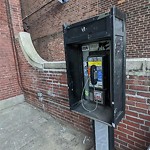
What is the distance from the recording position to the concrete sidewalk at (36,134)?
2.19m

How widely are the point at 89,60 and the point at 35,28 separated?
8437 millimetres

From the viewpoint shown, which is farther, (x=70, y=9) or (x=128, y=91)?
(x=70, y=9)

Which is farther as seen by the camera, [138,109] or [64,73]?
[64,73]

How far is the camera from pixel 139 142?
168 cm

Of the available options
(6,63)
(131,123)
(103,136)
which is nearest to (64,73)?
(103,136)

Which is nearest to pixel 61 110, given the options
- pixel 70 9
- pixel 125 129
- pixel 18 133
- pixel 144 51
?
pixel 18 133

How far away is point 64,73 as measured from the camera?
2.44 metres

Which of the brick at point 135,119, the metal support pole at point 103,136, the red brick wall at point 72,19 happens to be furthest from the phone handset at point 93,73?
the red brick wall at point 72,19

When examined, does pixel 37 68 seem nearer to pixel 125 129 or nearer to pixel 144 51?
pixel 125 129

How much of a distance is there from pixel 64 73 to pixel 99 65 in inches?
39.3

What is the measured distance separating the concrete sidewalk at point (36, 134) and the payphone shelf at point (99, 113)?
0.69 m

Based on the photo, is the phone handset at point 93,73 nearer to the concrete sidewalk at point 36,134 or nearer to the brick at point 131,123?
the brick at point 131,123

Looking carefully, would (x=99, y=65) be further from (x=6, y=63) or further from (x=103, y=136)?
(x=6, y=63)

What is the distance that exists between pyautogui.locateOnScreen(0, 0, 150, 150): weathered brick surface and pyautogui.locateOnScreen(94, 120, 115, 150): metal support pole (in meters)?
0.27
